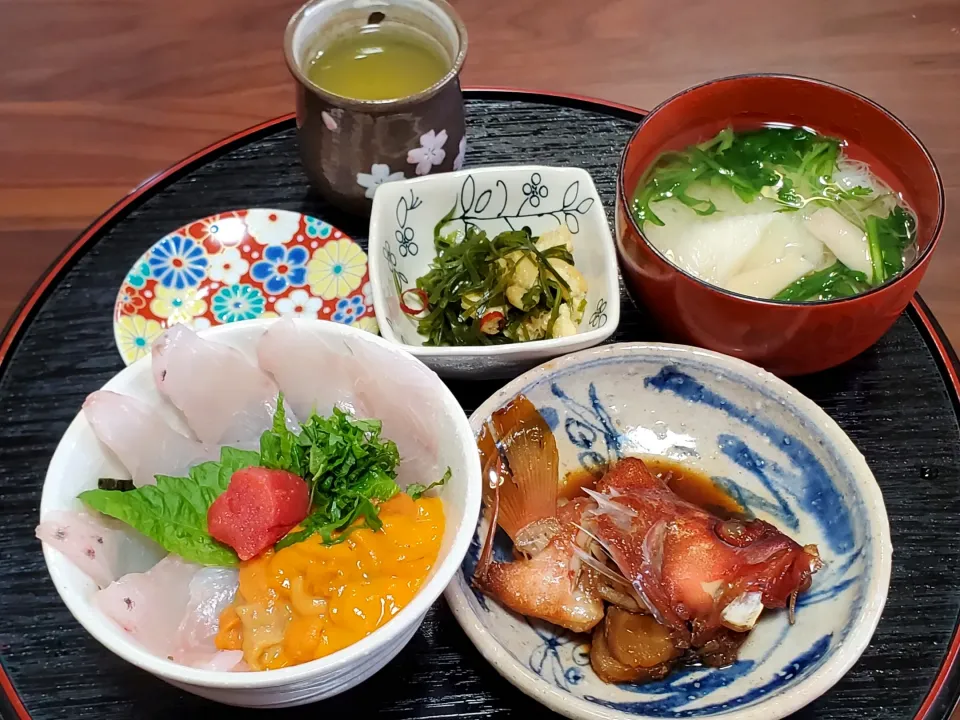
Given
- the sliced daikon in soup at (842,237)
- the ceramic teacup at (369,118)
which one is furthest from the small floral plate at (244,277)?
the sliced daikon in soup at (842,237)

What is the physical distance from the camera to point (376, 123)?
1.48 meters

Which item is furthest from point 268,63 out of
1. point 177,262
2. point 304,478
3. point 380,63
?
point 304,478

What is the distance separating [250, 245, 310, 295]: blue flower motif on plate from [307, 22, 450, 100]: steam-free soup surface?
33cm

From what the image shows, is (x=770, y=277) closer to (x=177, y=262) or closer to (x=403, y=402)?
(x=403, y=402)

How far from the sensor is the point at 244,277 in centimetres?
163

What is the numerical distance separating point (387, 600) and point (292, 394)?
0.36 metres

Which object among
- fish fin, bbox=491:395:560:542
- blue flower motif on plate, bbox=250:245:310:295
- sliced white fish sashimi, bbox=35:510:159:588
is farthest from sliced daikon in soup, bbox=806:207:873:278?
sliced white fish sashimi, bbox=35:510:159:588

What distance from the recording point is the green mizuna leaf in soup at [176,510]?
1.01m

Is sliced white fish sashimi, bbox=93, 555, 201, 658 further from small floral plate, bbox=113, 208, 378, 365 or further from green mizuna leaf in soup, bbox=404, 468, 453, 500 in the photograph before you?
small floral plate, bbox=113, 208, 378, 365

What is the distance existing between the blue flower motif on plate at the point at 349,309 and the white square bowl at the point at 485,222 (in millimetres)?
91

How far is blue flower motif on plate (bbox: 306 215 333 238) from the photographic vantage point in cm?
167

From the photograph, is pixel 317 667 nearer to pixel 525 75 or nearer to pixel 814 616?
pixel 814 616

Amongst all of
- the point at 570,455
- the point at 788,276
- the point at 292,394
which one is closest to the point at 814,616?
the point at 570,455

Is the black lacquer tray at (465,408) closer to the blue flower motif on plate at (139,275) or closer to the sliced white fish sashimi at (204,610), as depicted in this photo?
the blue flower motif on plate at (139,275)
